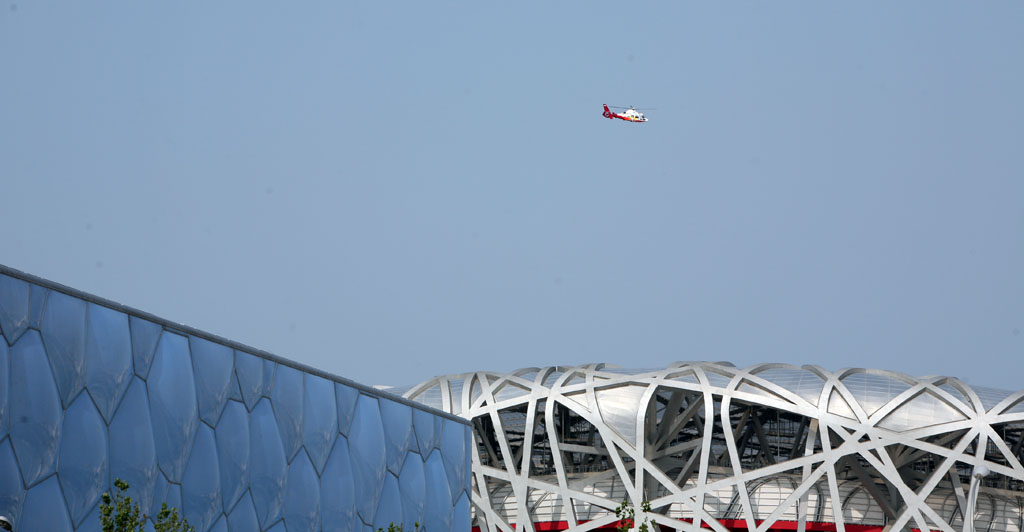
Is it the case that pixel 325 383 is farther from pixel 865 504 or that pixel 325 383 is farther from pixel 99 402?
pixel 865 504

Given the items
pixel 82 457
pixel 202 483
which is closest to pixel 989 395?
pixel 202 483

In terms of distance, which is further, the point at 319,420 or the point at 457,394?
the point at 457,394

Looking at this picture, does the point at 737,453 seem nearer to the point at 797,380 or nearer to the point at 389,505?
the point at 797,380

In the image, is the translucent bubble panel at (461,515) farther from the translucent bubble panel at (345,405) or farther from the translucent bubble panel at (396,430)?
the translucent bubble panel at (345,405)

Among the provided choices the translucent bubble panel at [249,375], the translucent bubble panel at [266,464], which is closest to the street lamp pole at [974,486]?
the translucent bubble panel at [266,464]

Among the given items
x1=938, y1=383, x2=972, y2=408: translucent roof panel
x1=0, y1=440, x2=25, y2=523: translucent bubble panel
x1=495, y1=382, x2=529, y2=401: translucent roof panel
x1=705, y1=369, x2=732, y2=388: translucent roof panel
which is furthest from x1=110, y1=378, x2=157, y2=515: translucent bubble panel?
x1=938, y1=383, x2=972, y2=408: translucent roof panel

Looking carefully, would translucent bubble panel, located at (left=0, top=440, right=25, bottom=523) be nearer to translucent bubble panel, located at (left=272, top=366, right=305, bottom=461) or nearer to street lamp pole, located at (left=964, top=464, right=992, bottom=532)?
translucent bubble panel, located at (left=272, top=366, right=305, bottom=461)
